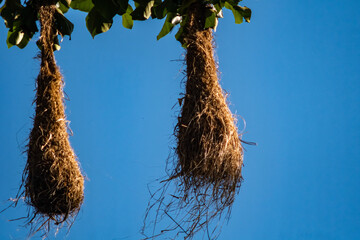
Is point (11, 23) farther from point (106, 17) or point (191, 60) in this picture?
point (191, 60)

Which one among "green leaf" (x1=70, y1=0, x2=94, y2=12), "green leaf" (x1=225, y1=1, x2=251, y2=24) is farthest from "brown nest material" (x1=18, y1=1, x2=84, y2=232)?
"green leaf" (x1=225, y1=1, x2=251, y2=24)

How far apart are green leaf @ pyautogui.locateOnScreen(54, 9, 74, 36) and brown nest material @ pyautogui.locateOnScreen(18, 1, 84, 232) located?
116 millimetres

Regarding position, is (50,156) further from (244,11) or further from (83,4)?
(244,11)

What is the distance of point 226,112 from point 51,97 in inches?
21.4

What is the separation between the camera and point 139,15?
1.47 metres

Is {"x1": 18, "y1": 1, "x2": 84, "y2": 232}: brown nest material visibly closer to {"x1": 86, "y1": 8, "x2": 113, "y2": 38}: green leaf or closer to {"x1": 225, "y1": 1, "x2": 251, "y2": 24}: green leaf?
{"x1": 86, "y1": 8, "x2": 113, "y2": 38}: green leaf

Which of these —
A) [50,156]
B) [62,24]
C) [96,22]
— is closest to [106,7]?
[96,22]

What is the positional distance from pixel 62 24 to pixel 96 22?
0.15 meters

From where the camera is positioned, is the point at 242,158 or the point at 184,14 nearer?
the point at 242,158

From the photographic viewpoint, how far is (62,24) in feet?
5.12

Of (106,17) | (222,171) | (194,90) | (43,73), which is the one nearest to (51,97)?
(43,73)

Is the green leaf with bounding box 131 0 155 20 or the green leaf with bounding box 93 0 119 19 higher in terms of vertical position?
the green leaf with bounding box 131 0 155 20

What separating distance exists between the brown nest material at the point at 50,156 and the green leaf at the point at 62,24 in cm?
12

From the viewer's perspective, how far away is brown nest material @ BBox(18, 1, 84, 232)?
132cm
